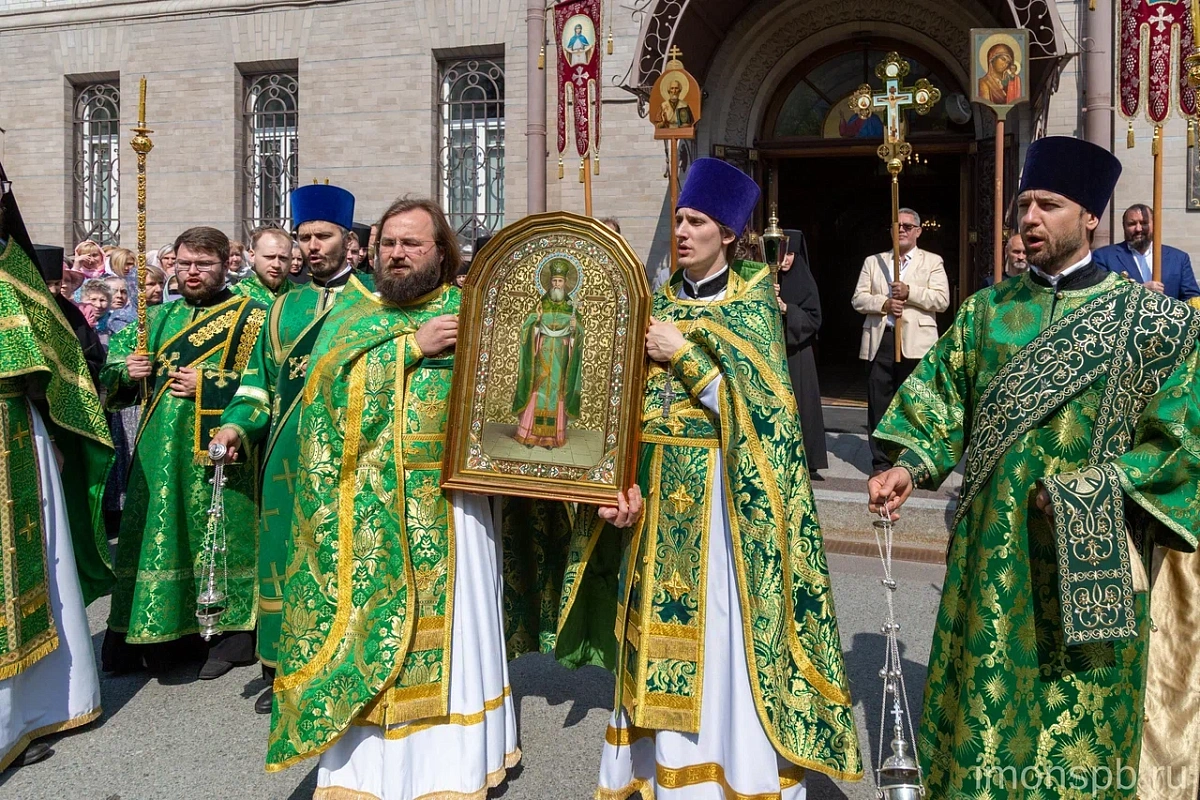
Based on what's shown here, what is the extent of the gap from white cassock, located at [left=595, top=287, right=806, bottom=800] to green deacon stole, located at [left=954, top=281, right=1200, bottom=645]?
79 cm

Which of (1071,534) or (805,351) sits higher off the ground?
(805,351)

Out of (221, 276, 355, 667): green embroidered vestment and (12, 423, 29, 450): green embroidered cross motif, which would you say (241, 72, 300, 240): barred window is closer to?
(221, 276, 355, 667): green embroidered vestment

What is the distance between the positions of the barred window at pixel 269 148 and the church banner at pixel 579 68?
4232mm

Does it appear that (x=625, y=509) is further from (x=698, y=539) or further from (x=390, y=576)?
(x=390, y=576)

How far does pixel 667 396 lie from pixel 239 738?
2323 millimetres

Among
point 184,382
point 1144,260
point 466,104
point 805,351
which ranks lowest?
point 184,382

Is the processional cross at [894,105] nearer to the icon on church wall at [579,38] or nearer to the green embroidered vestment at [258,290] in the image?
the green embroidered vestment at [258,290]

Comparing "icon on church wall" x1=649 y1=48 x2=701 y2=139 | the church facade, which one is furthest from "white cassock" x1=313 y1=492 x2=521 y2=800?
the church facade

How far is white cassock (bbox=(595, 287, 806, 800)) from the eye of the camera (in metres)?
3.07

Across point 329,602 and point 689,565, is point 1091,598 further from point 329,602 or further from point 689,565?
point 329,602

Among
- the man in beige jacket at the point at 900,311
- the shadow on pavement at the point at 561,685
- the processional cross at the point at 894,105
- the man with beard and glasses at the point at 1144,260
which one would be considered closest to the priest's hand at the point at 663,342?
the shadow on pavement at the point at 561,685

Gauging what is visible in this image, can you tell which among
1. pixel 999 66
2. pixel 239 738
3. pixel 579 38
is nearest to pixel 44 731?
pixel 239 738

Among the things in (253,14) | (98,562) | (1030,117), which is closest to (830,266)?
(1030,117)

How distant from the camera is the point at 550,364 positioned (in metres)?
3.20
